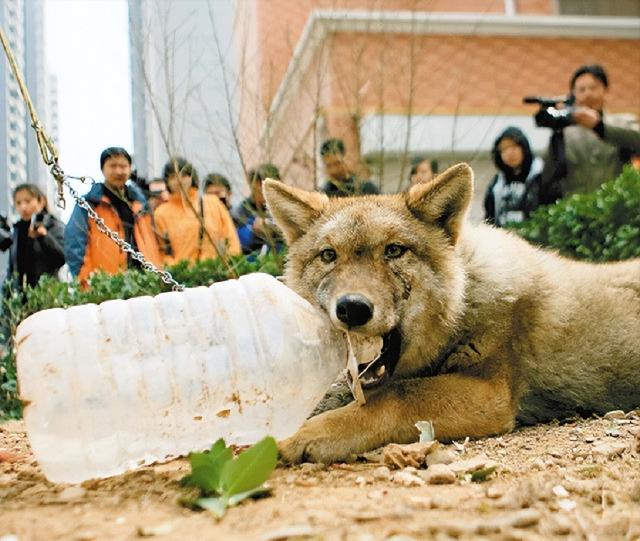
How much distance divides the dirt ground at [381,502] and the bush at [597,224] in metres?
3.12

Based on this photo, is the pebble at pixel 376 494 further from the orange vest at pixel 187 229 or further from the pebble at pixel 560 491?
the orange vest at pixel 187 229

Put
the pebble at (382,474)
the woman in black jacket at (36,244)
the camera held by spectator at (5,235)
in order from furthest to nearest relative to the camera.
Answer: the woman in black jacket at (36,244), the camera held by spectator at (5,235), the pebble at (382,474)

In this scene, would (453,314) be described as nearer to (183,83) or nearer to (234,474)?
(234,474)

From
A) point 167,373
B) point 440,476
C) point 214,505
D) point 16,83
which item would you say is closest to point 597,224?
point 440,476

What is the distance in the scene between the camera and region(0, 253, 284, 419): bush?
6.89 metres

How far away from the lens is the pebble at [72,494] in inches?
105

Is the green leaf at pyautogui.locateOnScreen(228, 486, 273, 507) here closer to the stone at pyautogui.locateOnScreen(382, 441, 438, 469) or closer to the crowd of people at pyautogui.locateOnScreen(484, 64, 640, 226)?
the stone at pyautogui.locateOnScreen(382, 441, 438, 469)

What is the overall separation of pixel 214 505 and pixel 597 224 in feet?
16.7

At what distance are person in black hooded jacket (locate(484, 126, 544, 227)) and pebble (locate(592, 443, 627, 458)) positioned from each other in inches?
182

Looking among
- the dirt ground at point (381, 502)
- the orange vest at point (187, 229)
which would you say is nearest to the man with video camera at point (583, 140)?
the orange vest at point (187, 229)

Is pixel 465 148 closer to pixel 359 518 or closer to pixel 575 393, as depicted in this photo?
pixel 575 393

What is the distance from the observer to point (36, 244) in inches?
340

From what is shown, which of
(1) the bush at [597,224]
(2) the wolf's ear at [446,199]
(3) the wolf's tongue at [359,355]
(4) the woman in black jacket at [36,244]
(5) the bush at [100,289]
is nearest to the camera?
(3) the wolf's tongue at [359,355]

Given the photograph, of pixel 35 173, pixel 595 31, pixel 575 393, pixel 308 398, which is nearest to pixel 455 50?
pixel 595 31
